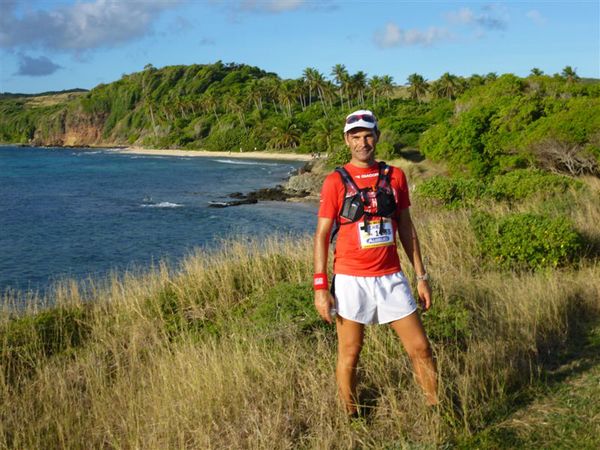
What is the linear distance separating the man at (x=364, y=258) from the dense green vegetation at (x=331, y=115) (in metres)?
20.5

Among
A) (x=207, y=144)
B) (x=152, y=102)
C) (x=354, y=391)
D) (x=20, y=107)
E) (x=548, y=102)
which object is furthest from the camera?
(x=20, y=107)

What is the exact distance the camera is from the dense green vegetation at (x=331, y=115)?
83.3ft

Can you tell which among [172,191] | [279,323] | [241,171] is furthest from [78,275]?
[241,171]

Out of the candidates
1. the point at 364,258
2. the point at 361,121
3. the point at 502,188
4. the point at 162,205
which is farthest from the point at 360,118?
the point at 162,205

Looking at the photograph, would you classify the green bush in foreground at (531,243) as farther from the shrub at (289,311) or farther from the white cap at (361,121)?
the white cap at (361,121)

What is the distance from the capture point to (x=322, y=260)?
3652mm

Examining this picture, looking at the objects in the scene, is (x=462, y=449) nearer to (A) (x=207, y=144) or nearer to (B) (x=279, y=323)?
(B) (x=279, y=323)

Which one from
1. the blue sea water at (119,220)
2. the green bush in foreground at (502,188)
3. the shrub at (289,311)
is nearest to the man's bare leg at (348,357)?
the shrub at (289,311)

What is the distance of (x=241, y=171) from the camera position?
6850 cm

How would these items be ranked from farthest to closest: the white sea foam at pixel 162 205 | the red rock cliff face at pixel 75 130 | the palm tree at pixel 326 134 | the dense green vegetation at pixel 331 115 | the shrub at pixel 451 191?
the red rock cliff face at pixel 75 130 < the palm tree at pixel 326 134 < the white sea foam at pixel 162 205 < the dense green vegetation at pixel 331 115 < the shrub at pixel 451 191

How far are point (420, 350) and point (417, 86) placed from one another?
A: 3813 inches

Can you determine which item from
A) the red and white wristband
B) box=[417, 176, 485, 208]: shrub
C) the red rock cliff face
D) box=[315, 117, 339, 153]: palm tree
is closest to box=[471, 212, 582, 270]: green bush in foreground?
the red and white wristband

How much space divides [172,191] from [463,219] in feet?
141

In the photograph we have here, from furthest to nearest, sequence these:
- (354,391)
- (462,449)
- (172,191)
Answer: (172,191)
(354,391)
(462,449)
